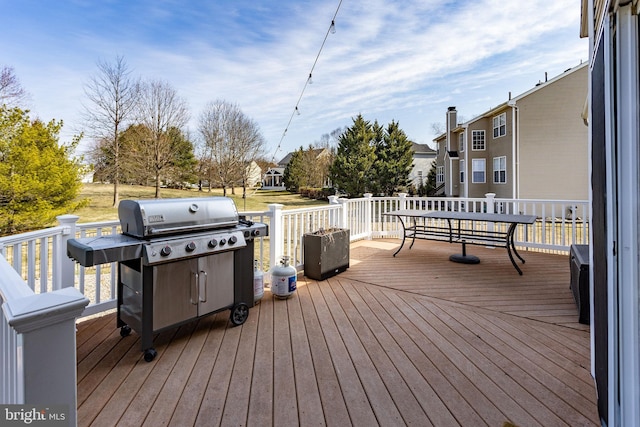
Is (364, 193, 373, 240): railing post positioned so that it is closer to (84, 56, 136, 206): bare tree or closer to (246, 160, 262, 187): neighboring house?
(246, 160, 262, 187): neighboring house

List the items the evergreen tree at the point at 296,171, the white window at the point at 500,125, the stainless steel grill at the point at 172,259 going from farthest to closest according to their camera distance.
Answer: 1. the evergreen tree at the point at 296,171
2. the white window at the point at 500,125
3. the stainless steel grill at the point at 172,259

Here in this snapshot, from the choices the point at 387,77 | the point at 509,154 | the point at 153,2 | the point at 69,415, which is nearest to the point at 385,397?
the point at 69,415

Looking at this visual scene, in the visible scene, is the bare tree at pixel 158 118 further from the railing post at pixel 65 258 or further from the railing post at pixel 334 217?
the railing post at pixel 65 258

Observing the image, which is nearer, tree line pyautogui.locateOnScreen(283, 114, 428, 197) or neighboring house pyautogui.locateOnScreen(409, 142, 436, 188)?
tree line pyautogui.locateOnScreen(283, 114, 428, 197)

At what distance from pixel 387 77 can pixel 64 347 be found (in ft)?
28.2

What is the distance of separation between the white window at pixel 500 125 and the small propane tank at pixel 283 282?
545 inches

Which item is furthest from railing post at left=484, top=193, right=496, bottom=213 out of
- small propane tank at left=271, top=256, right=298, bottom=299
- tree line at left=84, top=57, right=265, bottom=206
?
tree line at left=84, top=57, right=265, bottom=206

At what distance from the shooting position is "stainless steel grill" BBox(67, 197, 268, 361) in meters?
2.32

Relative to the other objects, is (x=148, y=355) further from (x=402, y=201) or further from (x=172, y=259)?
(x=402, y=201)

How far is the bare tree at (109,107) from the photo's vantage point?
14.2 meters

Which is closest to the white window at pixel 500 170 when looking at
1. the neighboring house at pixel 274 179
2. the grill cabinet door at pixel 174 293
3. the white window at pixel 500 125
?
the white window at pixel 500 125

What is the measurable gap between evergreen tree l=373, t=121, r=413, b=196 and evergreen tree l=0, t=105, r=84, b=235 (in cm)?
1617

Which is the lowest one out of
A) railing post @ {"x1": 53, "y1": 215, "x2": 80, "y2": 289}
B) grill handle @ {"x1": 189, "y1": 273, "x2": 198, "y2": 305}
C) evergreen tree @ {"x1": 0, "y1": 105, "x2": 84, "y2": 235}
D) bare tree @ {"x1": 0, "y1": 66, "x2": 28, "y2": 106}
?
grill handle @ {"x1": 189, "y1": 273, "x2": 198, "y2": 305}

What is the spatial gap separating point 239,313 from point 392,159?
19.3 m
